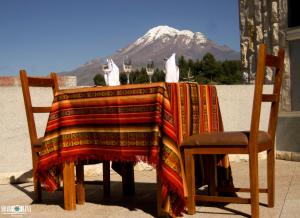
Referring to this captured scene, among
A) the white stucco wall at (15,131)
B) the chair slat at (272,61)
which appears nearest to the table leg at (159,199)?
the chair slat at (272,61)

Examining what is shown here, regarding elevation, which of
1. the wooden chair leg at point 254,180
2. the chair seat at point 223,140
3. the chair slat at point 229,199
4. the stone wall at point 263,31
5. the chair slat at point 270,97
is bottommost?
the chair slat at point 229,199

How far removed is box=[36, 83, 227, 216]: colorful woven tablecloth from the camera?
297 cm

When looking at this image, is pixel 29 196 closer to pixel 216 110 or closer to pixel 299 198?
pixel 216 110

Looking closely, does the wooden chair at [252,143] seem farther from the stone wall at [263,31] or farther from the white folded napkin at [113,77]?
the stone wall at [263,31]

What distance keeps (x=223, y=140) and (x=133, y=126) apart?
0.63 meters

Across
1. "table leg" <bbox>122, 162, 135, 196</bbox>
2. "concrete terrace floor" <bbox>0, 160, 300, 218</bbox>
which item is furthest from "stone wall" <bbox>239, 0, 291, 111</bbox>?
"table leg" <bbox>122, 162, 135, 196</bbox>

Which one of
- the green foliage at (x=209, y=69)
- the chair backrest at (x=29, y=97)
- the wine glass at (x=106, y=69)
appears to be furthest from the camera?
the green foliage at (x=209, y=69)

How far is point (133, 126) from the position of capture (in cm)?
314

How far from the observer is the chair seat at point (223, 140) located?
9.58 ft

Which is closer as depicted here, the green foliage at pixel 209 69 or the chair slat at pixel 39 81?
the chair slat at pixel 39 81

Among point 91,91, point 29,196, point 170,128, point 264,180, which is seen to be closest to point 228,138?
point 170,128

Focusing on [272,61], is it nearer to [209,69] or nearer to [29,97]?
[29,97]

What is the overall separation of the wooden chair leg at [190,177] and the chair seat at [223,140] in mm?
85

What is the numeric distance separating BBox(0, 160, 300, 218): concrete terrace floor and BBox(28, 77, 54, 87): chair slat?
1.02 meters
